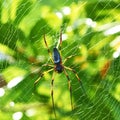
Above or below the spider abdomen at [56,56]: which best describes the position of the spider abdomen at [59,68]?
below

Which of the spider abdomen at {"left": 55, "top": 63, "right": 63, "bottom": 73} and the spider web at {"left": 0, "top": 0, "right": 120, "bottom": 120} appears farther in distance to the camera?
the spider abdomen at {"left": 55, "top": 63, "right": 63, "bottom": 73}

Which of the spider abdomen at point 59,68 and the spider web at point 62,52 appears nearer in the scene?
the spider web at point 62,52

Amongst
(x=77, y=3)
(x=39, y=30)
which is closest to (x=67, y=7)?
(x=77, y=3)

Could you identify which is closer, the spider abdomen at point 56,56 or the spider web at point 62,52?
the spider web at point 62,52

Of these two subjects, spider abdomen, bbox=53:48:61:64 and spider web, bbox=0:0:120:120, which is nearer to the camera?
spider web, bbox=0:0:120:120

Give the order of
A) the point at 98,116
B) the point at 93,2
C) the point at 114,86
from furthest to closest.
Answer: the point at 98,116 < the point at 114,86 < the point at 93,2

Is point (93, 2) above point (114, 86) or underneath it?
above

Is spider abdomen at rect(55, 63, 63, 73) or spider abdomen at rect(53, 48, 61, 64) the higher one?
spider abdomen at rect(53, 48, 61, 64)

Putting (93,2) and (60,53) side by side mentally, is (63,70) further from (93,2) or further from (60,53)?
(93,2)
